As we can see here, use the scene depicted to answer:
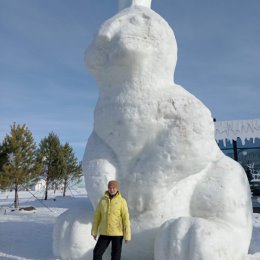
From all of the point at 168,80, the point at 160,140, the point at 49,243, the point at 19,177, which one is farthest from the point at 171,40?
the point at 19,177

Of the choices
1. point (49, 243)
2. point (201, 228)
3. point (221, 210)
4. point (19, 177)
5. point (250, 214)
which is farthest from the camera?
point (19, 177)

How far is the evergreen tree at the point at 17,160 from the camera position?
14.9 m

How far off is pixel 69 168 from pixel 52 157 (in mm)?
2990

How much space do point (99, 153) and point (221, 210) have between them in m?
1.33

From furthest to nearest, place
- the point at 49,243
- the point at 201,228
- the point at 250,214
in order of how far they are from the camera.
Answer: the point at 49,243 → the point at 250,214 → the point at 201,228

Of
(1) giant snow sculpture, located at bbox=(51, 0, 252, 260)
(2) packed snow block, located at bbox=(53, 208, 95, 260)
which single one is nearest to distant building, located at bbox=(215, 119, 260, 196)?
(1) giant snow sculpture, located at bbox=(51, 0, 252, 260)

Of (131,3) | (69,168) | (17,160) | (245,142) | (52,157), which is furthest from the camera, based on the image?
(69,168)

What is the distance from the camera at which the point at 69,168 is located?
81.9ft

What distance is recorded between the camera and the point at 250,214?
3838mm

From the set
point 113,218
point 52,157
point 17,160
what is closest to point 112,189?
point 113,218

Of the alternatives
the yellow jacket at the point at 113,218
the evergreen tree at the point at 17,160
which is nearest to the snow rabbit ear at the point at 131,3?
the yellow jacket at the point at 113,218

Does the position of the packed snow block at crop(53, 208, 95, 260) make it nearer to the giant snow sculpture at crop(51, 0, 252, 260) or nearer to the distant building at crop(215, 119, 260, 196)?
the giant snow sculpture at crop(51, 0, 252, 260)

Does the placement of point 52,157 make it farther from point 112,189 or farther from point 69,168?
point 112,189

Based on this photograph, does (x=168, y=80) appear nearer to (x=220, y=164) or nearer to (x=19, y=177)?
(x=220, y=164)
